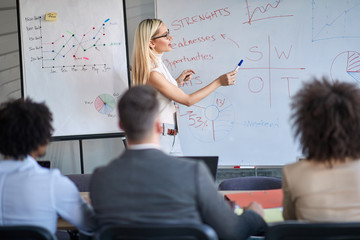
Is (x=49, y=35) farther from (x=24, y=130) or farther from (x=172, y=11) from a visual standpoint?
(x=24, y=130)

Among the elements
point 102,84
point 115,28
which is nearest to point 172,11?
point 115,28

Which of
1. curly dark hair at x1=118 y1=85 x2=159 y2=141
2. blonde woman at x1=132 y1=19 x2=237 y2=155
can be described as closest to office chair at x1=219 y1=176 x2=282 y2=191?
blonde woman at x1=132 y1=19 x2=237 y2=155

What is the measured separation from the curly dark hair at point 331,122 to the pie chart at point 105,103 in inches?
88.4

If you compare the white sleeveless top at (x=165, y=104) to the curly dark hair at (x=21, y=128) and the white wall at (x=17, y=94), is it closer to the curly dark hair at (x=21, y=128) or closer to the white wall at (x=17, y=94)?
the white wall at (x=17, y=94)

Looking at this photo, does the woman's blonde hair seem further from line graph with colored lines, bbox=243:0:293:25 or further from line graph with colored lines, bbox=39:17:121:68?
line graph with colored lines, bbox=243:0:293:25

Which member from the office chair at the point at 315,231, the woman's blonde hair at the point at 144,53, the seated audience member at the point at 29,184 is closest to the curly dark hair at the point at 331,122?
the office chair at the point at 315,231

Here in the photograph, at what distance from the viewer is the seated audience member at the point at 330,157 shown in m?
1.43

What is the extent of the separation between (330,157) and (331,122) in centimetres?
14

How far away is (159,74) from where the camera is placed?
292cm

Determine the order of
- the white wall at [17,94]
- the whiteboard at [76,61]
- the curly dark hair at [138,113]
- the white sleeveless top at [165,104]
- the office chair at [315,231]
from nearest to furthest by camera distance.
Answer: the office chair at [315,231] < the curly dark hair at [138,113] < the white sleeveless top at [165,104] < the whiteboard at [76,61] < the white wall at [17,94]

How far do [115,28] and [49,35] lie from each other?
59cm

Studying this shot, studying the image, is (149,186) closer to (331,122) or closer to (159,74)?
(331,122)

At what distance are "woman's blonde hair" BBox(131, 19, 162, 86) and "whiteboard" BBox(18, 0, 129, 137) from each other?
1.58 feet

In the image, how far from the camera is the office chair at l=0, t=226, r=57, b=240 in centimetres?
138
